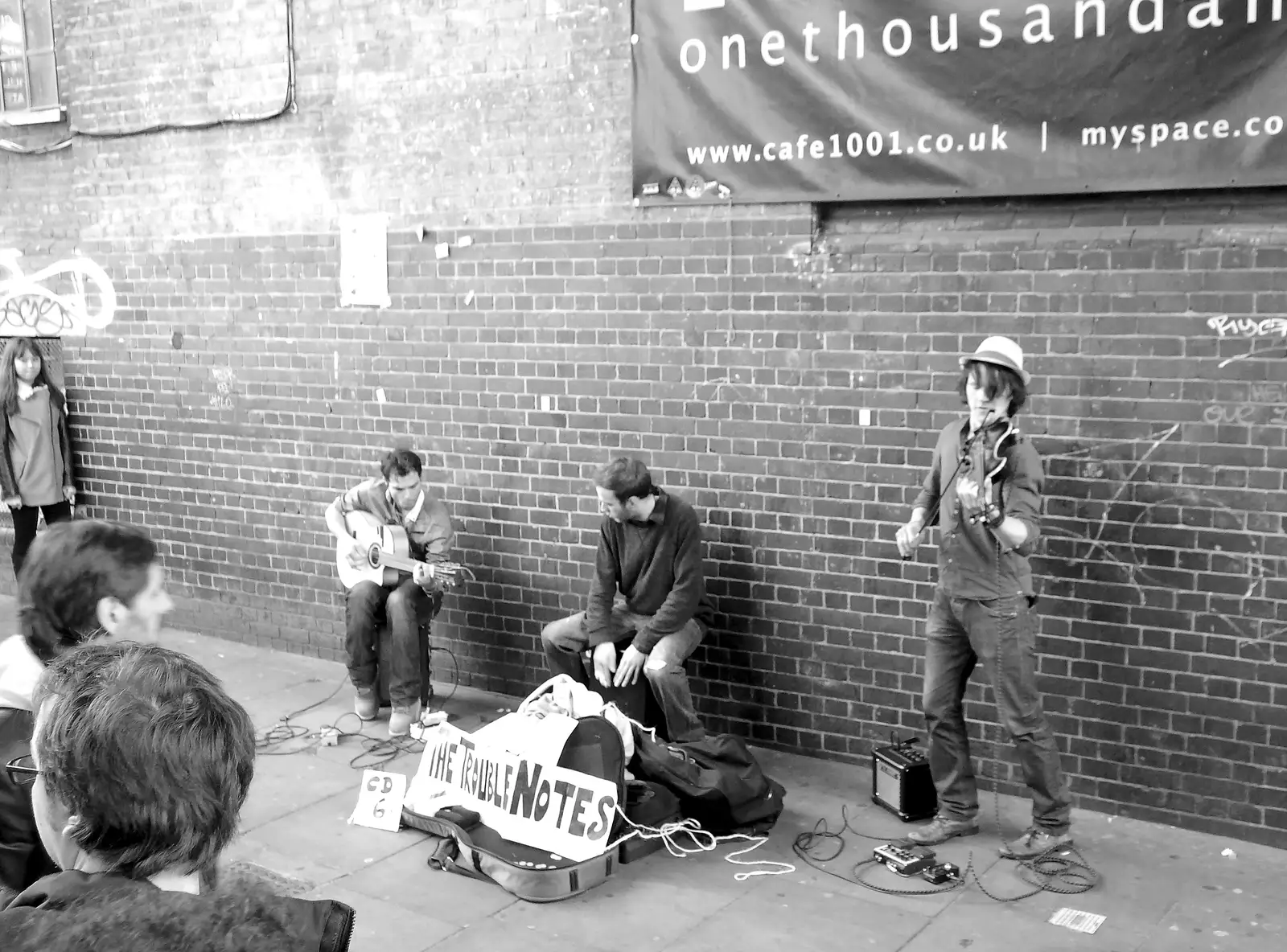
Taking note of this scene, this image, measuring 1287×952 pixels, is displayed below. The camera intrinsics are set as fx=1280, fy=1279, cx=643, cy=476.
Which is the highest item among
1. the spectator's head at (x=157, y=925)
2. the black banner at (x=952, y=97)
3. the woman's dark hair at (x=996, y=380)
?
the black banner at (x=952, y=97)

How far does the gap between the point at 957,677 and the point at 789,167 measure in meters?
2.52

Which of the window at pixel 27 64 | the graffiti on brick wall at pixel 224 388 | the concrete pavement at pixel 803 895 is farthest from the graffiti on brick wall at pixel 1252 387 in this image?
the window at pixel 27 64

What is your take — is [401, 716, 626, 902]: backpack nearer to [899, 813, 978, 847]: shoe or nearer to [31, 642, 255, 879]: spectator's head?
[899, 813, 978, 847]: shoe

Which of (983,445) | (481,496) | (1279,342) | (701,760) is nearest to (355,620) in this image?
(481,496)

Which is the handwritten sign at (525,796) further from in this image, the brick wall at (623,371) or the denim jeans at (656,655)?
the brick wall at (623,371)

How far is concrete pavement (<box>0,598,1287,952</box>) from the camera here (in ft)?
15.3

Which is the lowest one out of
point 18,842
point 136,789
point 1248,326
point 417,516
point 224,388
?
point 417,516

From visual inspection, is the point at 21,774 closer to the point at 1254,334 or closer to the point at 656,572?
the point at 656,572

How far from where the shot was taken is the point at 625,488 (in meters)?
6.11

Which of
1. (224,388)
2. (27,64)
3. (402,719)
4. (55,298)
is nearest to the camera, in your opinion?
(402,719)

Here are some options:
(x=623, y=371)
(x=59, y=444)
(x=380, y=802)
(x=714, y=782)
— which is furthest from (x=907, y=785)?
(x=59, y=444)

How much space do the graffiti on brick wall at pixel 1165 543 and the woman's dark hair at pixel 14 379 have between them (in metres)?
6.81

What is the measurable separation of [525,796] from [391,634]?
79.7 inches

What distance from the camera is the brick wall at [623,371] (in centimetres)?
535
